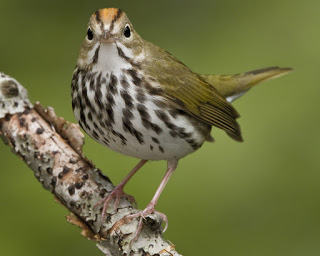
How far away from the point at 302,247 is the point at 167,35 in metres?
1.77

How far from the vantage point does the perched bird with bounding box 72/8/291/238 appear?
3.68 metres

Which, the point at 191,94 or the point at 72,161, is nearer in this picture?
the point at 72,161

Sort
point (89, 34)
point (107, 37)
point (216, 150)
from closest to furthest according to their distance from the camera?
point (107, 37)
point (89, 34)
point (216, 150)

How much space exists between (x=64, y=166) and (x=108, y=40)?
0.69 meters

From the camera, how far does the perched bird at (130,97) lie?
3680 millimetres

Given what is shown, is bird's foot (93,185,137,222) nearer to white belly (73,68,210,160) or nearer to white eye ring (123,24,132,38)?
white belly (73,68,210,160)

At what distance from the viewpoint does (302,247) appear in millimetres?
4406

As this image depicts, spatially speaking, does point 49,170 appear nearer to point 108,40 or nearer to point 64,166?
point 64,166

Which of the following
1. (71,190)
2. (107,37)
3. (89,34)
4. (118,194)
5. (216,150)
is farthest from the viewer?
(216,150)

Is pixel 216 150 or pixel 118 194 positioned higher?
pixel 216 150

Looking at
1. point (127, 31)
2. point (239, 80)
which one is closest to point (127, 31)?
point (127, 31)

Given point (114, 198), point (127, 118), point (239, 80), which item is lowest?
point (114, 198)

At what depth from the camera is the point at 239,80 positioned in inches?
184

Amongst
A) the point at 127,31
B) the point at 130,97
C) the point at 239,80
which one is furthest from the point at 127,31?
the point at 239,80
